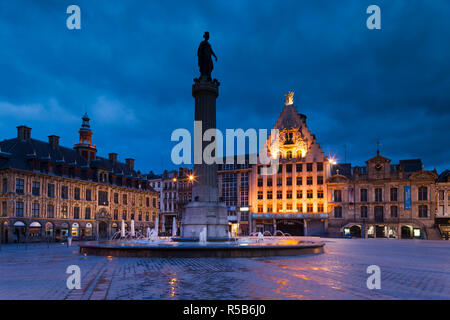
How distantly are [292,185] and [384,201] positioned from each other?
1553 cm

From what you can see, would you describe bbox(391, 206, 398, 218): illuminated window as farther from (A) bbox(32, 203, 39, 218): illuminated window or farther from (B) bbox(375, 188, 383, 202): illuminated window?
(A) bbox(32, 203, 39, 218): illuminated window

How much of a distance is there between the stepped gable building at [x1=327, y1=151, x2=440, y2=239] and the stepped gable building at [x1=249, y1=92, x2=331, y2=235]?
229cm

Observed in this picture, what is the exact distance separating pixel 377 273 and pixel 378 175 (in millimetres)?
53952

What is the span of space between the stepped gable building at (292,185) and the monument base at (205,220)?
4340 centimetres

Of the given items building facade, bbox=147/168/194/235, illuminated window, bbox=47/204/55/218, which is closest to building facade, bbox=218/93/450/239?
building facade, bbox=147/168/194/235

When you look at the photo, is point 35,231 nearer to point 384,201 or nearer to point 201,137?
point 201,137

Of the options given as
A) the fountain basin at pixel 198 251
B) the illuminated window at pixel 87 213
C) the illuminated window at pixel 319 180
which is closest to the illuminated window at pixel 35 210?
the illuminated window at pixel 87 213

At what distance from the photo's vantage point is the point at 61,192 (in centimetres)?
5216

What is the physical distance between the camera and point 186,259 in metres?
18.1

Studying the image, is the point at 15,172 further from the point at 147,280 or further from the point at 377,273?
the point at 377,273

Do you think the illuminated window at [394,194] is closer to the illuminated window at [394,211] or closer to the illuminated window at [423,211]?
the illuminated window at [394,211]

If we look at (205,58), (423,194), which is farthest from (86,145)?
(423,194)
